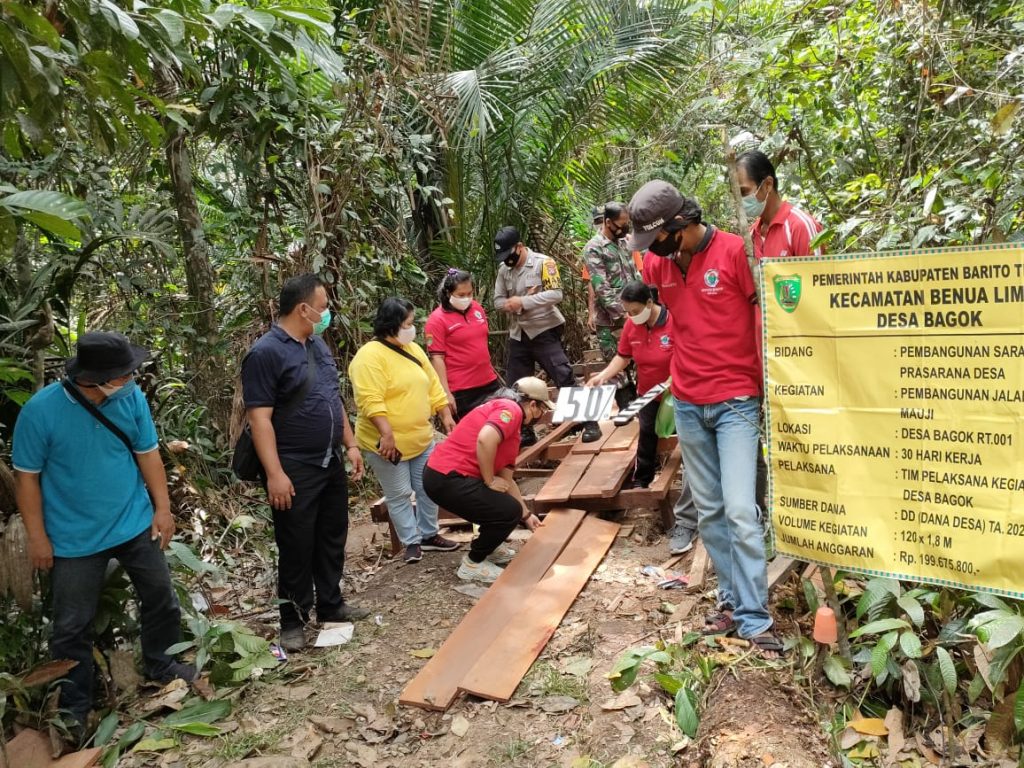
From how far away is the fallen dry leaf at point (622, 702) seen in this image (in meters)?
3.52

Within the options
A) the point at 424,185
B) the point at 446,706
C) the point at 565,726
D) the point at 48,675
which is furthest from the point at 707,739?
the point at 424,185

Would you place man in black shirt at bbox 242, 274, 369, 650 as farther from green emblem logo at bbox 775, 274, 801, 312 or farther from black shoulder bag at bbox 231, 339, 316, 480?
green emblem logo at bbox 775, 274, 801, 312

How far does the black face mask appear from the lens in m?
3.67

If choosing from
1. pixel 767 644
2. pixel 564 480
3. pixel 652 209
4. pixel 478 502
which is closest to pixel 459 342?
pixel 564 480

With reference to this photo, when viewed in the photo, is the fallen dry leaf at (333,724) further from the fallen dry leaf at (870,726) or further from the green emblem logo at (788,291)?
the green emblem logo at (788,291)

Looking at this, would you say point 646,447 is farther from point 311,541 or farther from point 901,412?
point 901,412

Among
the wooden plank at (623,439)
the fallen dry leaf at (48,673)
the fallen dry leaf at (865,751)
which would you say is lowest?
the fallen dry leaf at (865,751)

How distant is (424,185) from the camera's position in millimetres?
9125

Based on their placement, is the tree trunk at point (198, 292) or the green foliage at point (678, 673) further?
the tree trunk at point (198, 292)

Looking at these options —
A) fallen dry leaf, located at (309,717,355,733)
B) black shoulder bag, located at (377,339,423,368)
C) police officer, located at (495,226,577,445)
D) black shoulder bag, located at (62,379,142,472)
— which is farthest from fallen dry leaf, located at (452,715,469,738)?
police officer, located at (495,226,577,445)

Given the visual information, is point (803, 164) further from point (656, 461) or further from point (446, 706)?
point (446, 706)

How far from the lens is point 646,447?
5.70 metres

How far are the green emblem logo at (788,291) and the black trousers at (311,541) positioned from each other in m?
2.65

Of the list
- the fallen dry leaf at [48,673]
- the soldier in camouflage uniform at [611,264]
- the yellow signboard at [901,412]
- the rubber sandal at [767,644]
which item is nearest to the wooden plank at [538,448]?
the soldier in camouflage uniform at [611,264]
